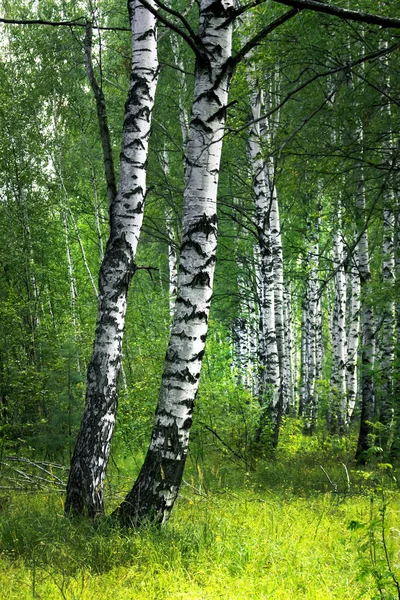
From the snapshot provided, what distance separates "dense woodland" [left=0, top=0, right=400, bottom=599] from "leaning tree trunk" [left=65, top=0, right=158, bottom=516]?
0.02m

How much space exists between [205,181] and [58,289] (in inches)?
528

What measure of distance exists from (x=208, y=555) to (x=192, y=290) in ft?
6.07

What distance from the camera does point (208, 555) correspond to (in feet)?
11.3

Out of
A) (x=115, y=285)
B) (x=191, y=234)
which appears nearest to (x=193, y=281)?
(x=191, y=234)

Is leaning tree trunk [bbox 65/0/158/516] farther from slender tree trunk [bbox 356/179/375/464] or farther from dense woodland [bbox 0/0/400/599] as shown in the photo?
slender tree trunk [bbox 356/179/375/464]

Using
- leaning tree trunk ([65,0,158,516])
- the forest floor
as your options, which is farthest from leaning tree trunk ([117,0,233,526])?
leaning tree trunk ([65,0,158,516])

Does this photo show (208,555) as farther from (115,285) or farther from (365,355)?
(365,355)

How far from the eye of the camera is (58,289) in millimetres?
16547

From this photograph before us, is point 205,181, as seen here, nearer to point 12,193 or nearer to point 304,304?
point 12,193

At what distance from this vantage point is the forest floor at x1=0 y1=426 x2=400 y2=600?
2920mm

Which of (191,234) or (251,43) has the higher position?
(251,43)

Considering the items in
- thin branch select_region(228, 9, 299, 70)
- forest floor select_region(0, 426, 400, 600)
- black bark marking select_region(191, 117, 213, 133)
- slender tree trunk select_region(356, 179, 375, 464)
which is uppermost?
thin branch select_region(228, 9, 299, 70)

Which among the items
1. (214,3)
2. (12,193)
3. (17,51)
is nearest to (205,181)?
(214,3)

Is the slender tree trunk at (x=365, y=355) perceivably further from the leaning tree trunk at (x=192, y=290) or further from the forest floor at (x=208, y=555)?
the leaning tree trunk at (x=192, y=290)
